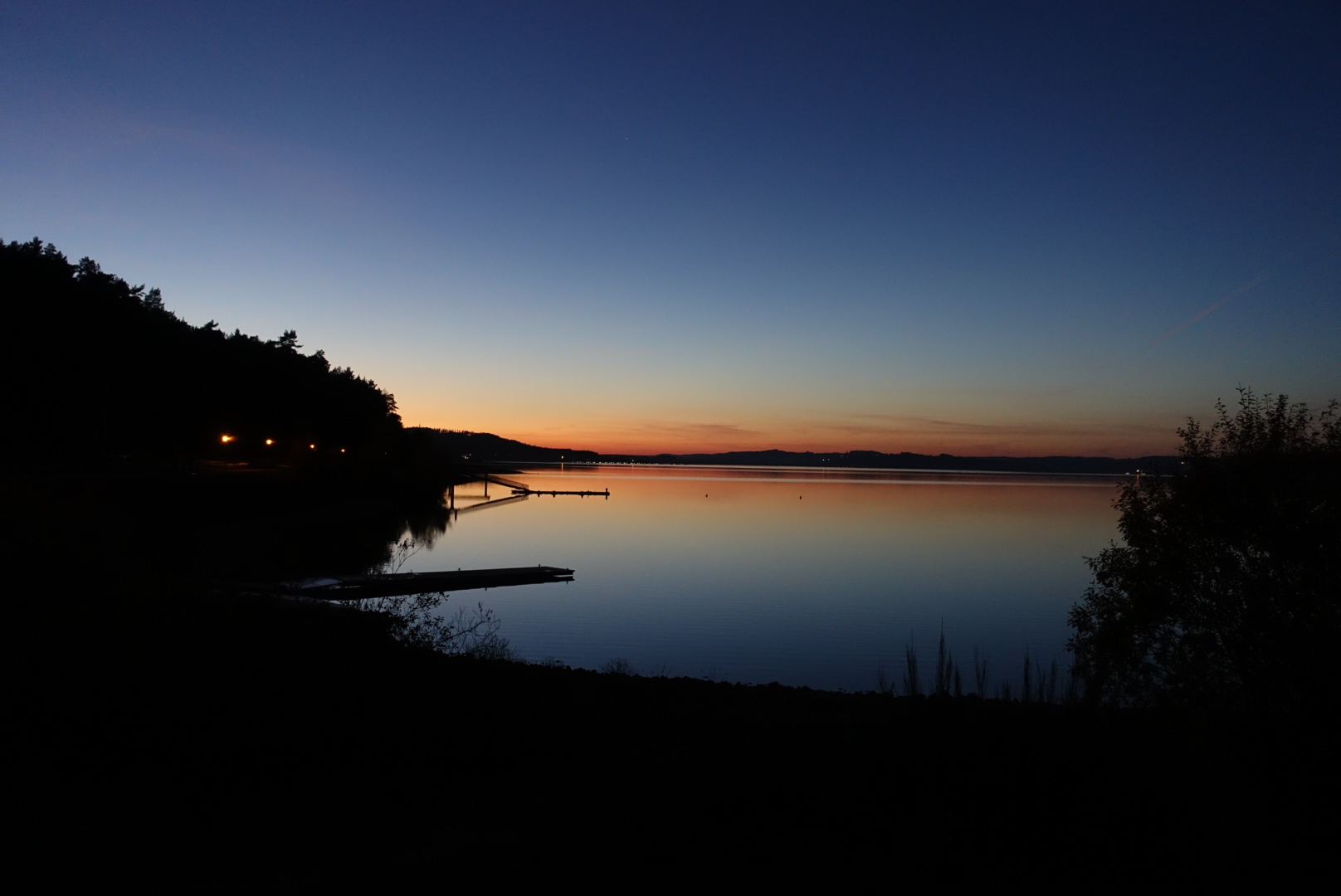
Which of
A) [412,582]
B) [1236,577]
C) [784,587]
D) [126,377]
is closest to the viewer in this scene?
[1236,577]

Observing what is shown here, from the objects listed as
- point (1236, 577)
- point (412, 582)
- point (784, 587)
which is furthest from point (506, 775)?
point (784, 587)

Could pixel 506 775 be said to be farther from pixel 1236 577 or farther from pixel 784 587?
pixel 784 587

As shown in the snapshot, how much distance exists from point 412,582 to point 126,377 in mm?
29509

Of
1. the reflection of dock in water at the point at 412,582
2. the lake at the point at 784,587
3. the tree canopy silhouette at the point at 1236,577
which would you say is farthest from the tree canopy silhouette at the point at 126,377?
the tree canopy silhouette at the point at 1236,577

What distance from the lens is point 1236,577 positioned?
10.1 m

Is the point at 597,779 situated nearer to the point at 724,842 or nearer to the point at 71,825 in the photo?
the point at 724,842

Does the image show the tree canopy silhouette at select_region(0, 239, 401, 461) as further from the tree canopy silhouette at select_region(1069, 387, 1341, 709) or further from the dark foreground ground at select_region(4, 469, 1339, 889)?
the tree canopy silhouette at select_region(1069, 387, 1341, 709)

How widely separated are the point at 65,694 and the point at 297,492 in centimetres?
4071

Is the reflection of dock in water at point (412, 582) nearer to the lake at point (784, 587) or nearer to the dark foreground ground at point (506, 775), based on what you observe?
the lake at point (784, 587)

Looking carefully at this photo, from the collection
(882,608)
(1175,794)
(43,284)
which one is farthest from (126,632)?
(43,284)

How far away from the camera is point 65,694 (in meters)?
6.16

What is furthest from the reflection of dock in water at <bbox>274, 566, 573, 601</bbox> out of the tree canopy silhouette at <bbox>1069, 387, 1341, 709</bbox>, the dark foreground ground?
the tree canopy silhouette at <bbox>1069, 387, 1341, 709</bbox>

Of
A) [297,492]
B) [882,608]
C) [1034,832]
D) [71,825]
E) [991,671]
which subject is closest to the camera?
[71,825]

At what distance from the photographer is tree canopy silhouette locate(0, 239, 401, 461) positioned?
35750mm
